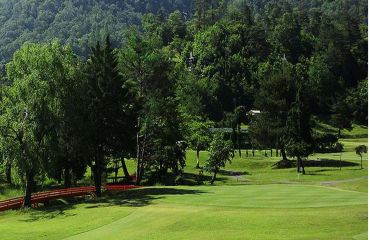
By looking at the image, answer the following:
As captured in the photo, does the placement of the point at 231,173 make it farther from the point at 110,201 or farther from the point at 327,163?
the point at 110,201

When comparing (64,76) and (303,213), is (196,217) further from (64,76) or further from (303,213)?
(64,76)

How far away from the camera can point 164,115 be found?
65750mm

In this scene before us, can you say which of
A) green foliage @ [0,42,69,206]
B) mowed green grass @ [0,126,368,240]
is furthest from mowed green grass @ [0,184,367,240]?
green foliage @ [0,42,69,206]

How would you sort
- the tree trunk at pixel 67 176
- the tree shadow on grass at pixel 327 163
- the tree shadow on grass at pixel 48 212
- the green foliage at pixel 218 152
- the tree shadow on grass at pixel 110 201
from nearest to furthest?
the tree shadow on grass at pixel 48 212, the tree shadow on grass at pixel 110 201, the tree trunk at pixel 67 176, the green foliage at pixel 218 152, the tree shadow on grass at pixel 327 163

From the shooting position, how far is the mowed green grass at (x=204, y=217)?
95.6 ft

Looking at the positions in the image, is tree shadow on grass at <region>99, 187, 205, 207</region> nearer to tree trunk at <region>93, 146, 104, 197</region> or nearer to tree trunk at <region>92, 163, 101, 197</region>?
tree trunk at <region>92, 163, 101, 197</region>

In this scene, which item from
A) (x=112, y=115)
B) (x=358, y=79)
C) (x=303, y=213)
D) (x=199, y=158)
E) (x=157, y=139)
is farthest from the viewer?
(x=358, y=79)

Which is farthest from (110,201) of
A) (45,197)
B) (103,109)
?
(103,109)

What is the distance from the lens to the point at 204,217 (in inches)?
1340

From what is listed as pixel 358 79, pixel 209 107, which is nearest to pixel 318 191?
pixel 209 107

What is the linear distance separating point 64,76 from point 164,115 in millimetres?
21862

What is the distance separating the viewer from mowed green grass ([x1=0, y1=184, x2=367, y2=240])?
29.1 meters

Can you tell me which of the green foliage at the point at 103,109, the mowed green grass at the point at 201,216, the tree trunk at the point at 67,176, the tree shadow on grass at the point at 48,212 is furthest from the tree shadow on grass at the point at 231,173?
the tree shadow on grass at the point at 48,212

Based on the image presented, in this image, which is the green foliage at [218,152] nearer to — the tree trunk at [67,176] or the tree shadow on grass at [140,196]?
the tree shadow on grass at [140,196]
